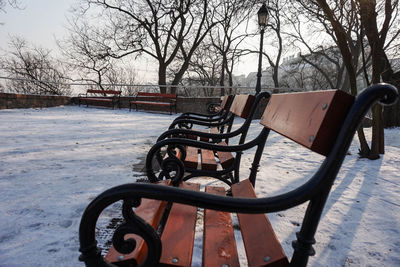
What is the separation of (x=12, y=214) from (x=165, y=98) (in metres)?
9.77

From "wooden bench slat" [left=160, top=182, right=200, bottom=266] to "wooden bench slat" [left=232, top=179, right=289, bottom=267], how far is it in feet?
0.73

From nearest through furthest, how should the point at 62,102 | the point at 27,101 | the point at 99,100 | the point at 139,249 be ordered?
the point at 139,249 < the point at 27,101 < the point at 62,102 < the point at 99,100

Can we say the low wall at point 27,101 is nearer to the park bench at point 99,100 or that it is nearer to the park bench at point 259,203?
the park bench at point 99,100

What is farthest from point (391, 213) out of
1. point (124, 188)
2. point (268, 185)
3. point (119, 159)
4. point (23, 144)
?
point (23, 144)

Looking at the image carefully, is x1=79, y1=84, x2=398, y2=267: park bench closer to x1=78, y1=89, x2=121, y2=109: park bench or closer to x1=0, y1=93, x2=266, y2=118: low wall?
x1=0, y1=93, x2=266, y2=118: low wall

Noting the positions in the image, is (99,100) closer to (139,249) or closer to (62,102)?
(62,102)

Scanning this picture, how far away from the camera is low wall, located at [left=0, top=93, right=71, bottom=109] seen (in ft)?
28.0

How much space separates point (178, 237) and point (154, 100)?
1094 centimetres

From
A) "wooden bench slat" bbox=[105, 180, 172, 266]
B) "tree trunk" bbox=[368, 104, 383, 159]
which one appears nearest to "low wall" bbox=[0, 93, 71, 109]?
"wooden bench slat" bbox=[105, 180, 172, 266]

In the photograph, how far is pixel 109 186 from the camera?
2.31 metres

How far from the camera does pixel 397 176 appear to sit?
9.58 feet

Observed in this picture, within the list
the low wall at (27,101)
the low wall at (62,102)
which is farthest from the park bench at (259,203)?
the low wall at (27,101)

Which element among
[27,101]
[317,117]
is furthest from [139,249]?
[27,101]

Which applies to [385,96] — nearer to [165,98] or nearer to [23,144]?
[23,144]
